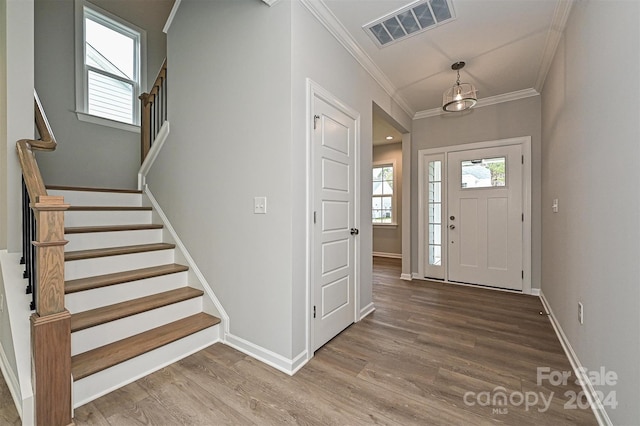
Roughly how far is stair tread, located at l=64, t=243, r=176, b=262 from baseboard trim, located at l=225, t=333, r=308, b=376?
111 centimetres

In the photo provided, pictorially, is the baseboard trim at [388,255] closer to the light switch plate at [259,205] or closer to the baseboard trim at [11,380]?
the light switch plate at [259,205]

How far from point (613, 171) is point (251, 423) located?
2.25 meters

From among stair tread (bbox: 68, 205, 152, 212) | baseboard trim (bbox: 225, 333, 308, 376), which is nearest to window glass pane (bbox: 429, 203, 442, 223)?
baseboard trim (bbox: 225, 333, 308, 376)

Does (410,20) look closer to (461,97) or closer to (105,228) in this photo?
(461,97)

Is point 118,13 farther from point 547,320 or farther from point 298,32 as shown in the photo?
point 547,320

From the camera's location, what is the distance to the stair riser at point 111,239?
7.83 ft

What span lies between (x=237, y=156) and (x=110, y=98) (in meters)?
3.13

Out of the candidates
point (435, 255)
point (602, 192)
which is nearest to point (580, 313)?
point (602, 192)

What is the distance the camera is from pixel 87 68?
12.5 ft

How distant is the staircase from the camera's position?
1.78 m

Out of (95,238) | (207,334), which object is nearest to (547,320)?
(207,334)

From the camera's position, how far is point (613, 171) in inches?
55.2

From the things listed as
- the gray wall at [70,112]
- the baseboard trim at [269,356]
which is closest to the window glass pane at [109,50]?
the gray wall at [70,112]

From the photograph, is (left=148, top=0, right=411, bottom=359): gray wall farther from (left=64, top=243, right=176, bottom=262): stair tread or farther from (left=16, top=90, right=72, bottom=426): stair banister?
(left=16, top=90, right=72, bottom=426): stair banister
